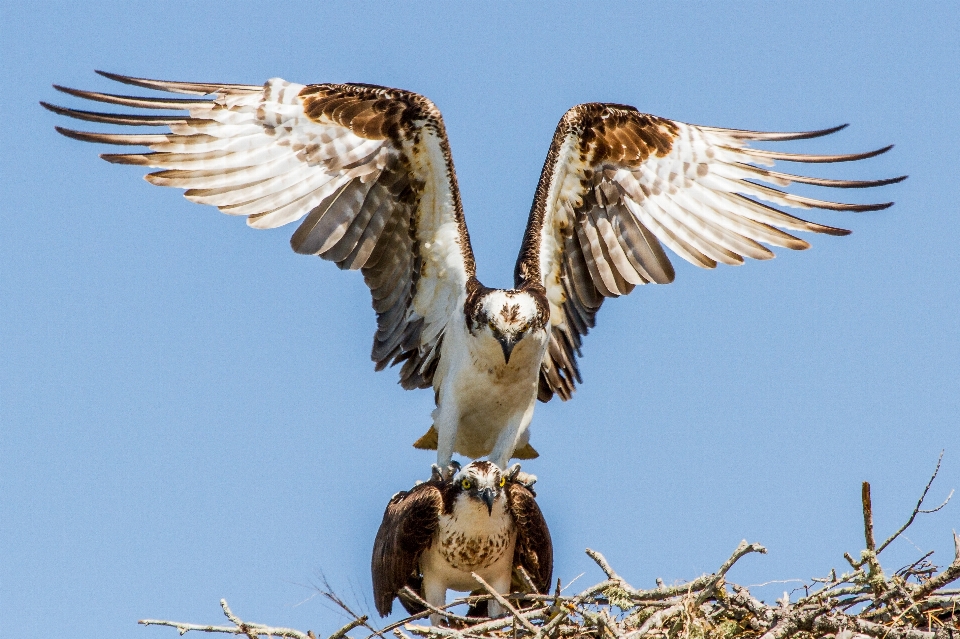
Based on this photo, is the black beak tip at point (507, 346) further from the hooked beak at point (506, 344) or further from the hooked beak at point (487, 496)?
the hooked beak at point (487, 496)

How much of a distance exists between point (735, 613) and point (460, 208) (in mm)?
3854

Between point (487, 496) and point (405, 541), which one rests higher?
point (487, 496)

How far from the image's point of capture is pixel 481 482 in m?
8.23

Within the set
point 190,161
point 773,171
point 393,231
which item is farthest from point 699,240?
point 190,161

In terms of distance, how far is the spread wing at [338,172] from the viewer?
29.2ft

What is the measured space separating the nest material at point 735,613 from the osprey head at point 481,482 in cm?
89

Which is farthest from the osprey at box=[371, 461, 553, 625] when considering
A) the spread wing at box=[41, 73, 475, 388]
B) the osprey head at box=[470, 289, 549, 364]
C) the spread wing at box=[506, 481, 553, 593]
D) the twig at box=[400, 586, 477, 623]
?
the spread wing at box=[41, 73, 475, 388]

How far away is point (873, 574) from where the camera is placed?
676 centimetres

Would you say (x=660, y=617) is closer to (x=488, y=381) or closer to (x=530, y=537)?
(x=530, y=537)

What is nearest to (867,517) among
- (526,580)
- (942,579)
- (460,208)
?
(942,579)

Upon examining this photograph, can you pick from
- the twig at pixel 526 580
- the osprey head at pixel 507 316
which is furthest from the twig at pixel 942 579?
the osprey head at pixel 507 316

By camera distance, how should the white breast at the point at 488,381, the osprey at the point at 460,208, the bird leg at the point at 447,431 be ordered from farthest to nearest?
the bird leg at the point at 447,431
the white breast at the point at 488,381
the osprey at the point at 460,208

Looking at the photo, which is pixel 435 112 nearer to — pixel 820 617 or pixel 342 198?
pixel 342 198

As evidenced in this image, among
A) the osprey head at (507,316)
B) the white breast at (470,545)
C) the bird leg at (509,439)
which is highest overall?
the osprey head at (507,316)
